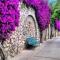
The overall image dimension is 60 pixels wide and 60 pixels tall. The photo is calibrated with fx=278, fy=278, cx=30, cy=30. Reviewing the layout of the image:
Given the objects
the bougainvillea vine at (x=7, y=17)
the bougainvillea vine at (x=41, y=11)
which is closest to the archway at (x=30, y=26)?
the bougainvillea vine at (x=41, y=11)

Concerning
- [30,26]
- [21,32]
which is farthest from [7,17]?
[30,26]

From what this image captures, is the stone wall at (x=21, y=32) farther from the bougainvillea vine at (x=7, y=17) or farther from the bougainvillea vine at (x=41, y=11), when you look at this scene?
the bougainvillea vine at (x=7, y=17)

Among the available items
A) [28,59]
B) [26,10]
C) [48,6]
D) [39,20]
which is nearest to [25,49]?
[26,10]

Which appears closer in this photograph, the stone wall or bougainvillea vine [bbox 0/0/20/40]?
bougainvillea vine [bbox 0/0/20/40]

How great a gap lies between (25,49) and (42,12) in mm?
4973

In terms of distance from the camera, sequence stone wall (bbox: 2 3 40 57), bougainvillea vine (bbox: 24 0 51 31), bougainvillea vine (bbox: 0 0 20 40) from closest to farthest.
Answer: bougainvillea vine (bbox: 0 0 20 40) → stone wall (bbox: 2 3 40 57) → bougainvillea vine (bbox: 24 0 51 31)

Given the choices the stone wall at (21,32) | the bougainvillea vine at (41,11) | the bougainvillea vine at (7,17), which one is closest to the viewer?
the bougainvillea vine at (7,17)

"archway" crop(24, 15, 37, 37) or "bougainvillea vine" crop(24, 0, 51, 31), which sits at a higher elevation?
"bougainvillea vine" crop(24, 0, 51, 31)

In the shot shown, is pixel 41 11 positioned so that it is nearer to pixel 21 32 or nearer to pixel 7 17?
pixel 21 32

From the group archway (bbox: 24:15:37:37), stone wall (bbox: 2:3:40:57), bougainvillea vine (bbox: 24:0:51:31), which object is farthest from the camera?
bougainvillea vine (bbox: 24:0:51:31)

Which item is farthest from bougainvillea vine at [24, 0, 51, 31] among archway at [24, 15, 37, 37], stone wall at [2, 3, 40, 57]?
archway at [24, 15, 37, 37]

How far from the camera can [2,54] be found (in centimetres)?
948

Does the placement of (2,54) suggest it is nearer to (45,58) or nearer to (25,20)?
(45,58)

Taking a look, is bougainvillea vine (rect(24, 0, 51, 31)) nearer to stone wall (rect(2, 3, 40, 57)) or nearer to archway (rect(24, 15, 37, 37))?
stone wall (rect(2, 3, 40, 57))
